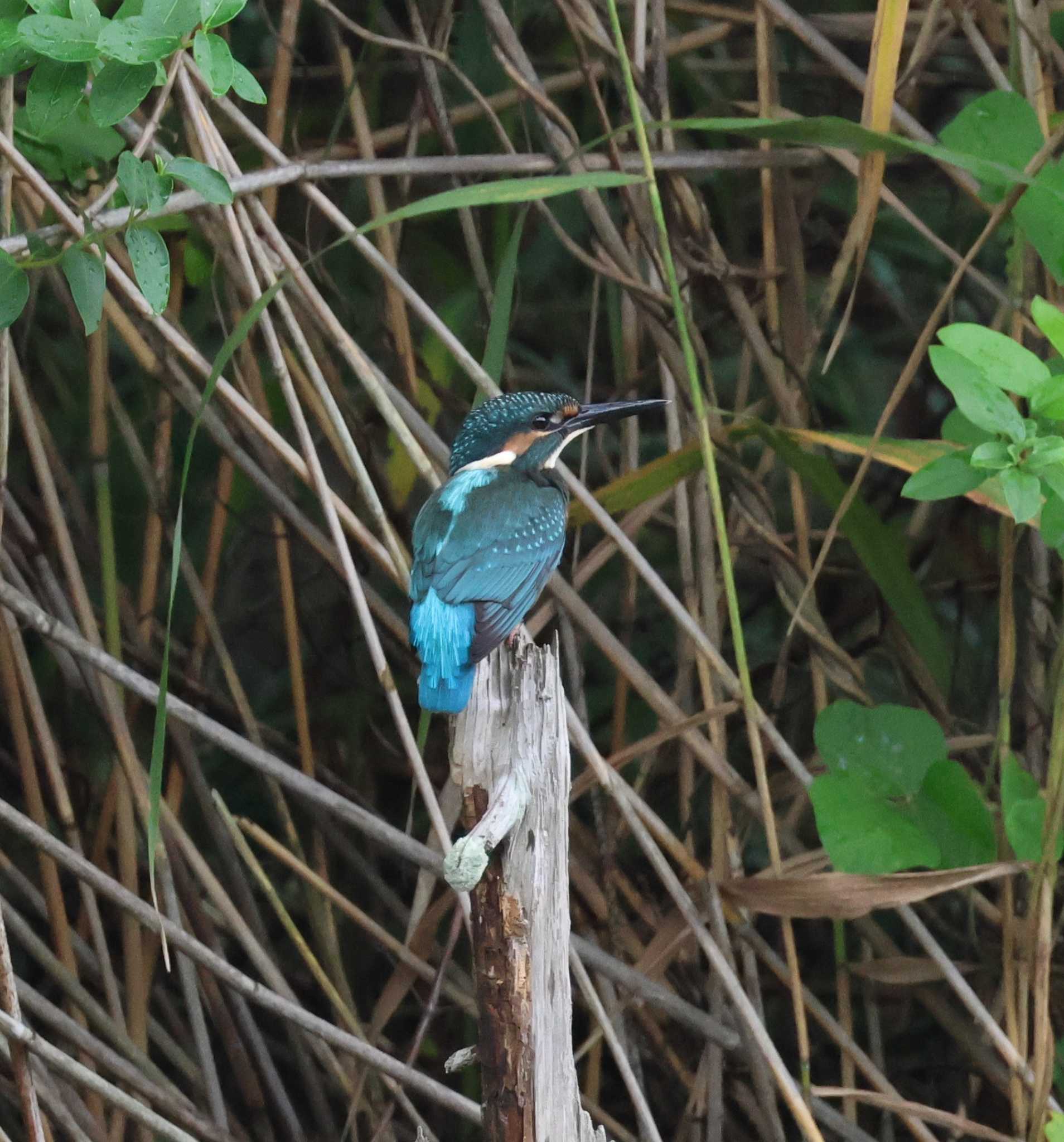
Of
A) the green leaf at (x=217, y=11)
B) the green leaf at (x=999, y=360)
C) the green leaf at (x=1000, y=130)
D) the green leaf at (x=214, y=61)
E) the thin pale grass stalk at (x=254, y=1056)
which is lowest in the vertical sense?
the thin pale grass stalk at (x=254, y=1056)

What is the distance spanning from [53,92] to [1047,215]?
114cm

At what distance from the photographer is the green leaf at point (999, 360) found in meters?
1.40

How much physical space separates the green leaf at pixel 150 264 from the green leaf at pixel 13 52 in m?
0.20

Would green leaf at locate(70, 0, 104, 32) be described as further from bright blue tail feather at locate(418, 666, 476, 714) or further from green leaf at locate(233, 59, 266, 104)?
bright blue tail feather at locate(418, 666, 476, 714)

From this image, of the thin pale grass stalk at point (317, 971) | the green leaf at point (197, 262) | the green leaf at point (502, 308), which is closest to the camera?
the green leaf at point (502, 308)

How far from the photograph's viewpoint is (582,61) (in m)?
2.11

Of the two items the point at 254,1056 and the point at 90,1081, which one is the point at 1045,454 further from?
the point at 254,1056

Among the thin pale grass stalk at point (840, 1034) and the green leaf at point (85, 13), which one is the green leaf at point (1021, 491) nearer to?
the thin pale grass stalk at point (840, 1034)

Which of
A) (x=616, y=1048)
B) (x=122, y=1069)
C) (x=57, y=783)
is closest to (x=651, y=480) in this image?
(x=616, y=1048)

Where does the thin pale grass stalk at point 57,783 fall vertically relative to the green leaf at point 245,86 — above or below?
below

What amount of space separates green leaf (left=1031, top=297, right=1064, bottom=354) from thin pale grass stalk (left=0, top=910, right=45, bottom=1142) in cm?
134

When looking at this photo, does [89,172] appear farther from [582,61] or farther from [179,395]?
[582,61]

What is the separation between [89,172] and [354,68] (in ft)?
1.46

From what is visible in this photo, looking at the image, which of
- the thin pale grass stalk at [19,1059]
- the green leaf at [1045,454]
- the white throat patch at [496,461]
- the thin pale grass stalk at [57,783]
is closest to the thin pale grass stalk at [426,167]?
the white throat patch at [496,461]
